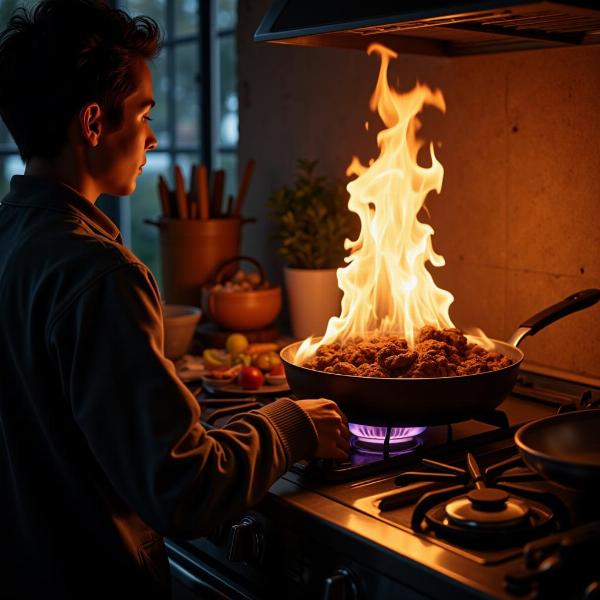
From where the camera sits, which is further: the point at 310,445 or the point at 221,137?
the point at 221,137

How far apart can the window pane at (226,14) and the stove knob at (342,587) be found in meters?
2.66

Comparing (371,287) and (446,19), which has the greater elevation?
(446,19)

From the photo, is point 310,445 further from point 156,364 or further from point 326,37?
point 326,37

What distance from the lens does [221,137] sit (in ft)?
11.5

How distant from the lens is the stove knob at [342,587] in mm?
1114

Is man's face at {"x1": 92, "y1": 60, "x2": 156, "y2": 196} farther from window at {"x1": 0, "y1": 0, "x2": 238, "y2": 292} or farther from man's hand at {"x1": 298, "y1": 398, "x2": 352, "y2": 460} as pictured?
window at {"x1": 0, "y1": 0, "x2": 238, "y2": 292}

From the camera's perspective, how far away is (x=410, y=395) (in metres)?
1.33

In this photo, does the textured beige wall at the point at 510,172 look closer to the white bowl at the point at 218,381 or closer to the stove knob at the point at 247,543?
the white bowl at the point at 218,381

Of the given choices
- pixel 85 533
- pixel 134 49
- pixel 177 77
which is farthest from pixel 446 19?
pixel 177 77

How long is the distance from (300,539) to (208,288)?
111 cm

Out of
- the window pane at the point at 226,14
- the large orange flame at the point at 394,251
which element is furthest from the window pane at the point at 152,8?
the large orange flame at the point at 394,251

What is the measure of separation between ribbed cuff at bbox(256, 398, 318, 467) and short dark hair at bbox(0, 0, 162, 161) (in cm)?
47

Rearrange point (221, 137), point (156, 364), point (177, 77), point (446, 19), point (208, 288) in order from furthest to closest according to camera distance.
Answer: point (177, 77), point (221, 137), point (208, 288), point (446, 19), point (156, 364)

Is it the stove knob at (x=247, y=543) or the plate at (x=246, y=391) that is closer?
the stove knob at (x=247, y=543)
